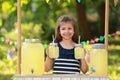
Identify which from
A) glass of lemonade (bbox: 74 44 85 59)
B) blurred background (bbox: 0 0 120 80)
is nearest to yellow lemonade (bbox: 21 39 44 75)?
glass of lemonade (bbox: 74 44 85 59)

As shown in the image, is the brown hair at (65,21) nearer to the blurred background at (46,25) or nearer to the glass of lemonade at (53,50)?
the glass of lemonade at (53,50)

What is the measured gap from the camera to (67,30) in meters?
3.58

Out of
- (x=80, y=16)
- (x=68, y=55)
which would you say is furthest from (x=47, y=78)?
(x=80, y=16)

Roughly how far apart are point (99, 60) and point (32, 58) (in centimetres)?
48

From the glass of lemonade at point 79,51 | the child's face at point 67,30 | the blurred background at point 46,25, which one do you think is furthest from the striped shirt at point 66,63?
the blurred background at point 46,25

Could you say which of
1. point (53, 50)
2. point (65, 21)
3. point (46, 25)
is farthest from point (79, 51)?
point (46, 25)

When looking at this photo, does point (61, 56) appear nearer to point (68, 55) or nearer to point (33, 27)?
point (68, 55)

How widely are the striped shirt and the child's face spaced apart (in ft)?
0.40

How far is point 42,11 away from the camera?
36.6 ft

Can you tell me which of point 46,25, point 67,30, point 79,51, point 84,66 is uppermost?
point 46,25

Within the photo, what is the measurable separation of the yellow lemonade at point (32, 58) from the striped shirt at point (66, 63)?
51 cm

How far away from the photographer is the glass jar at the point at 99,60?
3.11 m

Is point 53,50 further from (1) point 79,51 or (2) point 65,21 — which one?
(2) point 65,21

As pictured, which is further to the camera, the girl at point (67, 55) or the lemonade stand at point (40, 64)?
the girl at point (67, 55)
